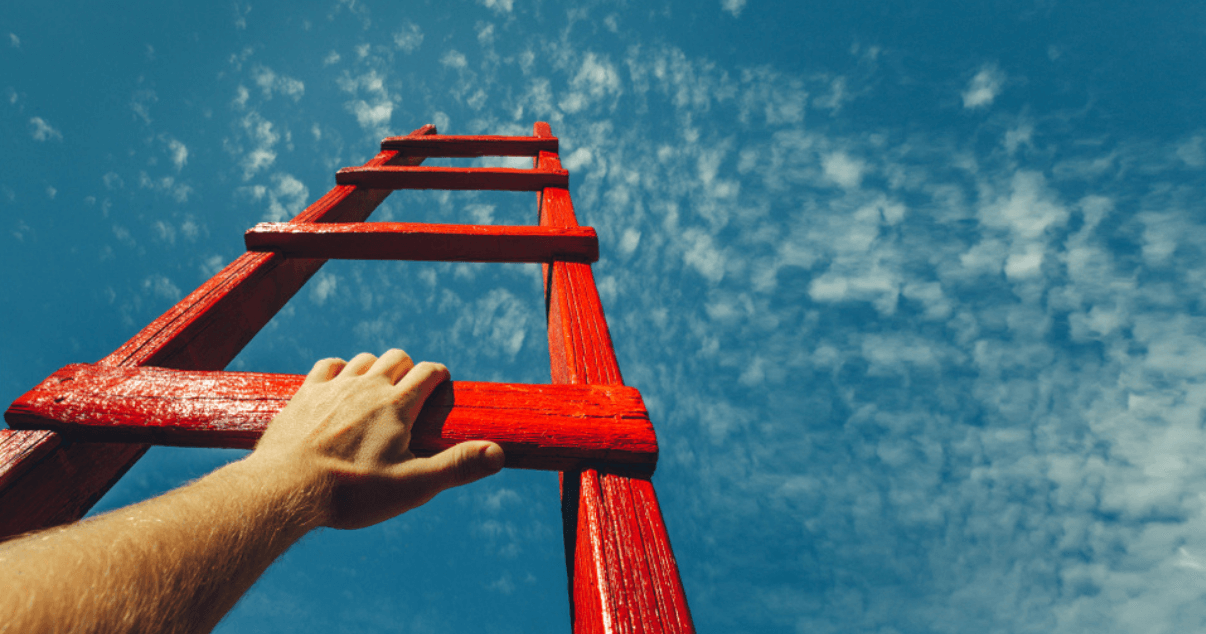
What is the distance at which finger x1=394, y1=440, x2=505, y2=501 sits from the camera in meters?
0.91

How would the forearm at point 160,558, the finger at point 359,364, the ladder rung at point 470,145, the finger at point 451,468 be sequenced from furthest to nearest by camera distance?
1. the ladder rung at point 470,145
2. the finger at point 359,364
3. the finger at point 451,468
4. the forearm at point 160,558

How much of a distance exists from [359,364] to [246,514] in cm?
47

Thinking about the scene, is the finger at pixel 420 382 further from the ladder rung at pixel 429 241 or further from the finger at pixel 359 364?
the ladder rung at pixel 429 241

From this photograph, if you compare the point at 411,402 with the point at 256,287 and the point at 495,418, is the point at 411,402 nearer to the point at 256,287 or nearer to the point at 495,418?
the point at 495,418

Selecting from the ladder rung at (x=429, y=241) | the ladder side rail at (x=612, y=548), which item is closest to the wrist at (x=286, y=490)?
the ladder side rail at (x=612, y=548)

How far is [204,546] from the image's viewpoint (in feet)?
2.15

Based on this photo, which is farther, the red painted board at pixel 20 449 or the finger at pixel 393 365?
the finger at pixel 393 365

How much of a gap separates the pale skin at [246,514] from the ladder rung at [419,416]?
59 mm

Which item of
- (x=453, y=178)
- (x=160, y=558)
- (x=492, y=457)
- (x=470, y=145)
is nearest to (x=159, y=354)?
(x=160, y=558)

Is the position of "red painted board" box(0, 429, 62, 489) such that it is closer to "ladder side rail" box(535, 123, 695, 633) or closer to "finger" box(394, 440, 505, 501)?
"finger" box(394, 440, 505, 501)

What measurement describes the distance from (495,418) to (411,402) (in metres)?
0.18

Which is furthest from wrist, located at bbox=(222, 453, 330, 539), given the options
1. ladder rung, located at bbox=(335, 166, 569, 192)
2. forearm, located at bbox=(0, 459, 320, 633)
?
ladder rung, located at bbox=(335, 166, 569, 192)

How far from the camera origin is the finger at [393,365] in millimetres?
1115

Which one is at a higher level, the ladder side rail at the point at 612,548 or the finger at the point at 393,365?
the finger at the point at 393,365
